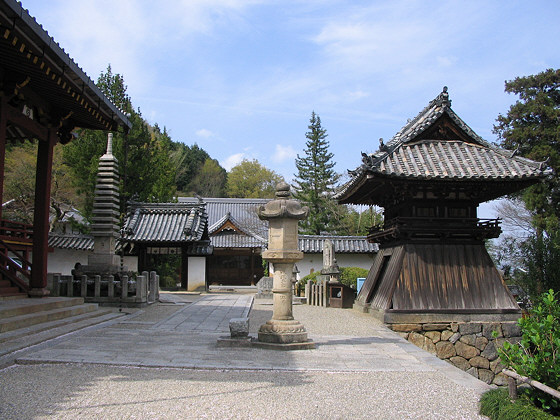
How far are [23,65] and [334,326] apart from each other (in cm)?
896

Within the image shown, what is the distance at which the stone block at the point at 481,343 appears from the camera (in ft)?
41.4

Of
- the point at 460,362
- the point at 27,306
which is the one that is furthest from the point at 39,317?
the point at 460,362

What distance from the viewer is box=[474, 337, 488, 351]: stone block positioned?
12625mm

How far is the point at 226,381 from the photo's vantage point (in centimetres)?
588

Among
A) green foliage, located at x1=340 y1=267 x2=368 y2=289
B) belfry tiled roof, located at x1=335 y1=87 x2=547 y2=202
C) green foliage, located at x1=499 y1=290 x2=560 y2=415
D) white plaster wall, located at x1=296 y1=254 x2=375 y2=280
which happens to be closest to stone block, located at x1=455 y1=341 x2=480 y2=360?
belfry tiled roof, located at x1=335 y1=87 x2=547 y2=202

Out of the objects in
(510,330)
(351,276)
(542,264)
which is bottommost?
→ (510,330)

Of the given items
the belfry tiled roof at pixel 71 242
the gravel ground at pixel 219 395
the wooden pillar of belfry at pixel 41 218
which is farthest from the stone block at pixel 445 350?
the belfry tiled roof at pixel 71 242

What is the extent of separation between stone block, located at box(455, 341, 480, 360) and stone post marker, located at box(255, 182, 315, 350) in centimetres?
609

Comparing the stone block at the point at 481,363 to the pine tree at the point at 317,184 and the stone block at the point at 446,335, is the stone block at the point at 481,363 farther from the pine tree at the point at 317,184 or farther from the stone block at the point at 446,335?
the pine tree at the point at 317,184

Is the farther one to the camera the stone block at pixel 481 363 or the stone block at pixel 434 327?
the stone block at pixel 434 327

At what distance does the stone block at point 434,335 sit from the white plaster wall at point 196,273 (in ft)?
44.8

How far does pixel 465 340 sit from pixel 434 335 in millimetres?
847

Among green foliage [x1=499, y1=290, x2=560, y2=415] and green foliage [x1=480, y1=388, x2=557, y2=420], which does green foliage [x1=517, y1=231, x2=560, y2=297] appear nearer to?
green foliage [x1=499, y1=290, x2=560, y2=415]

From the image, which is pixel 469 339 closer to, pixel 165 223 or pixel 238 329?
pixel 238 329
